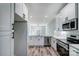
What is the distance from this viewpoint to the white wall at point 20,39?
4348 millimetres

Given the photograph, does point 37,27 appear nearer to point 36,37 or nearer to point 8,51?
point 36,37

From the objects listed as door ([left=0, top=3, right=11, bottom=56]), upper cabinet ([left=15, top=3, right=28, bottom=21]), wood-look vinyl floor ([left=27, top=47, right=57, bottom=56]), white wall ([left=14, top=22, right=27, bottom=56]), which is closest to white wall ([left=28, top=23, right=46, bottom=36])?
wood-look vinyl floor ([left=27, top=47, right=57, bottom=56])

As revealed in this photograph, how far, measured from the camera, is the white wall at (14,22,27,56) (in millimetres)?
4348

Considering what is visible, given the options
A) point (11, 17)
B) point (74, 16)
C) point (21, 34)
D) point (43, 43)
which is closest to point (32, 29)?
point (43, 43)

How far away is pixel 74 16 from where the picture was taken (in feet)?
11.9

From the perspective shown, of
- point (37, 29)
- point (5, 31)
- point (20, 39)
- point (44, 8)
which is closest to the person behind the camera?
point (5, 31)

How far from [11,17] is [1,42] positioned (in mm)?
388

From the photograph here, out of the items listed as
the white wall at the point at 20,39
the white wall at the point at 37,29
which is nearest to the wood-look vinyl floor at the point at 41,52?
the white wall at the point at 20,39

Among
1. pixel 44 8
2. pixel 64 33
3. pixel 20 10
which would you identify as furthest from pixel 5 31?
pixel 64 33

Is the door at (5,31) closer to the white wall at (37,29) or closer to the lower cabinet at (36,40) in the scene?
the lower cabinet at (36,40)

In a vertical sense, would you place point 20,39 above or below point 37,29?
below

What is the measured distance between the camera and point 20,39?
14.4ft

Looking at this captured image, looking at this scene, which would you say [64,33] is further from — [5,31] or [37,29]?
[5,31]

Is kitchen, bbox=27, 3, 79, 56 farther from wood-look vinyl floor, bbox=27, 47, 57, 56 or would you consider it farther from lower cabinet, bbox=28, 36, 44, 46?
wood-look vinyl floor, bbox=27, 47, 57, 56
